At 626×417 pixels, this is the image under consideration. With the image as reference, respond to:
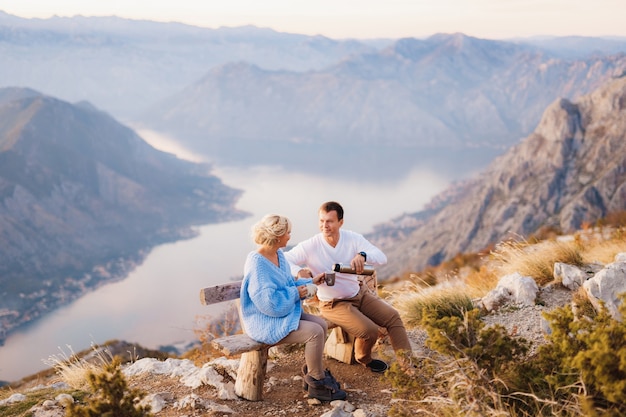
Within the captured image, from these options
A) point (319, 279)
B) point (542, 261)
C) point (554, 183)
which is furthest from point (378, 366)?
point (554, 183)

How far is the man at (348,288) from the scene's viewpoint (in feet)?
21.0

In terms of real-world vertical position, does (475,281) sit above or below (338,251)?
below

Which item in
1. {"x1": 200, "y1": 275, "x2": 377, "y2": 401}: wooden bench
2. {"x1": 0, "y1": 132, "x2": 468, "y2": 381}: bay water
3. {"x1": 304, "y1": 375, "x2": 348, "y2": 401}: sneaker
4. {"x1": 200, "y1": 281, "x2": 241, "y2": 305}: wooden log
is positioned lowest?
{"x1": 0, "y1": 132, "x2": 468, "y2": 381}: bay water

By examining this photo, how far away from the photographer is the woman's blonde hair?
218 inches

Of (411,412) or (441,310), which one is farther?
(441,310)

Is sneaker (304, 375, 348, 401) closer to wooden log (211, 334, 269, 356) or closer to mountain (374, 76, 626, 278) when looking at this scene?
wooden log (211, 334, 269, 356)

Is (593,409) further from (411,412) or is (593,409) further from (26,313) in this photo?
(26,313)

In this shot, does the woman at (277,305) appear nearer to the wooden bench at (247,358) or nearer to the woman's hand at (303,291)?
the woman's hand at (303,291)

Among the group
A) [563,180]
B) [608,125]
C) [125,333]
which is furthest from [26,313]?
[608,125]

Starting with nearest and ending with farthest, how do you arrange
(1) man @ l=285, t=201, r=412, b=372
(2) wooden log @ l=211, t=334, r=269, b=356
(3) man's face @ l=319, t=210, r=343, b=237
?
(2) wooden log @ l=211, t=334, r=269, b=356, (3) man's face @ l=319, t=210, r=343, b=237, (1) man @ l=285, t=201, r=412, b=372

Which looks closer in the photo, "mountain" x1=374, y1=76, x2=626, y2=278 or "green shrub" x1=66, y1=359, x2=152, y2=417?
"green shrub" x1=66, y1=359, x2=152, y2=417

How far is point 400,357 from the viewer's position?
16.5 ft

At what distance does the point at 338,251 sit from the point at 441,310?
2.30m

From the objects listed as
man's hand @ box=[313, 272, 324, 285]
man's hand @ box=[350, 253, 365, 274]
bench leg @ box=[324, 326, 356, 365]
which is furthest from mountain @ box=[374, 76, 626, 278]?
man's hand @ box=[313, 272, 324, 285]
